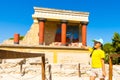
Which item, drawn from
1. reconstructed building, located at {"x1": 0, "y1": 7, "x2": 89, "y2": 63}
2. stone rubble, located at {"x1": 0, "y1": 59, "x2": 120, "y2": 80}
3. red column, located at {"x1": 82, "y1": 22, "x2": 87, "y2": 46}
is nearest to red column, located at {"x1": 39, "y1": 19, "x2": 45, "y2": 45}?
reconstructed building, located at {"x1": 0, "y1": 7, "x2": 89, "y2": 63}

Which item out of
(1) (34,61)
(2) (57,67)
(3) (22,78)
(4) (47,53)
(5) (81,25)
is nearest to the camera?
(3) (22,78)

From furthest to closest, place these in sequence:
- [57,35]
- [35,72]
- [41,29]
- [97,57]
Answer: [57,35], [41,29], [35,72], [97,57]

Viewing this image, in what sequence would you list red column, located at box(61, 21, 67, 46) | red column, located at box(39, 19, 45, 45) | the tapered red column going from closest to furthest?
red column, located at box(39, 19, 45, 45), red column, located at box(61, 21, 67, 46), the tapered red column

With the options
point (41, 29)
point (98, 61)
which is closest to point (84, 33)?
point (41, 29)

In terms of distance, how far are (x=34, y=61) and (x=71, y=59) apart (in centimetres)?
1482

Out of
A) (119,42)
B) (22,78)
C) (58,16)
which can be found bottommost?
(22,78)

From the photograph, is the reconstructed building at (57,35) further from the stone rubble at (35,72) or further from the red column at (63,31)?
the stone rubble at (35,72)

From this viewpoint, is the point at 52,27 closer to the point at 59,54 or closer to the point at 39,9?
the point at 39,9

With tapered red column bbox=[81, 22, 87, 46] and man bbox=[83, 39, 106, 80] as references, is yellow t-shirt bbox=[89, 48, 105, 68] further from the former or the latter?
tapered red column bbox=[81, 22, 87, 46]

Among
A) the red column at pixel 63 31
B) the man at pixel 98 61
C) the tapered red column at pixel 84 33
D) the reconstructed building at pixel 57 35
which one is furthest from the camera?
the tapered red column at pixel 84 33

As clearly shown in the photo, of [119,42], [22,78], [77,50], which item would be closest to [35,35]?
[77,50]

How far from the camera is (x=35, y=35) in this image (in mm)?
33812

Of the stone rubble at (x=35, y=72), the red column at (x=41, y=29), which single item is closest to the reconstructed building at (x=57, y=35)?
the red column at (x=41, y=29)

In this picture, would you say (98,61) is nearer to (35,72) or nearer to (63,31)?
(35,72)
